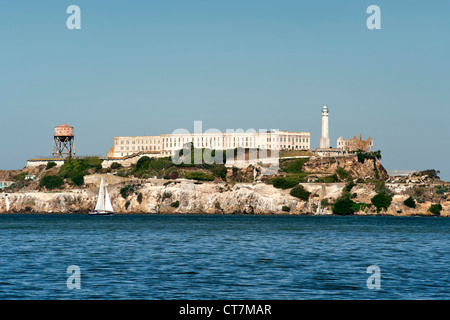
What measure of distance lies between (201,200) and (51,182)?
49.5 metres

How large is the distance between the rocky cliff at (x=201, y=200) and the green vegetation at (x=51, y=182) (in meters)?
9.59

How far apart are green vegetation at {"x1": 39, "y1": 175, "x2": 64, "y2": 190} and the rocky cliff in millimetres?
9592

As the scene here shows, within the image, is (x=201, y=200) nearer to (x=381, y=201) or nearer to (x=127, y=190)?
(x=127, y=190)

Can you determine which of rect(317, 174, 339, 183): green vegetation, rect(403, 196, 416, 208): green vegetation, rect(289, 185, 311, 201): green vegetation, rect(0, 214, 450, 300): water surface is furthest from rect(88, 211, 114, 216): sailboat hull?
rect(0, 214, 450, 300): water surface

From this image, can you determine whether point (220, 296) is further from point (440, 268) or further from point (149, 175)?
point (149, 175)

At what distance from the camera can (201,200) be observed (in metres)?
162

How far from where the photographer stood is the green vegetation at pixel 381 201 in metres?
149

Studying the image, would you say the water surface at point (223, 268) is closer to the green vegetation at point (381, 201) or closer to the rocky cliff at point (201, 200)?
the green vegetation at point (381, 201)

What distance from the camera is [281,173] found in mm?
181125

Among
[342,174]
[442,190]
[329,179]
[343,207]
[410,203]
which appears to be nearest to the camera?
[410,203]

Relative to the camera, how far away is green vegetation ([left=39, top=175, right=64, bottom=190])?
7362 inches

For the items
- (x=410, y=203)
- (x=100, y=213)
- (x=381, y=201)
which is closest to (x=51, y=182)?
(x=100, y=213)
